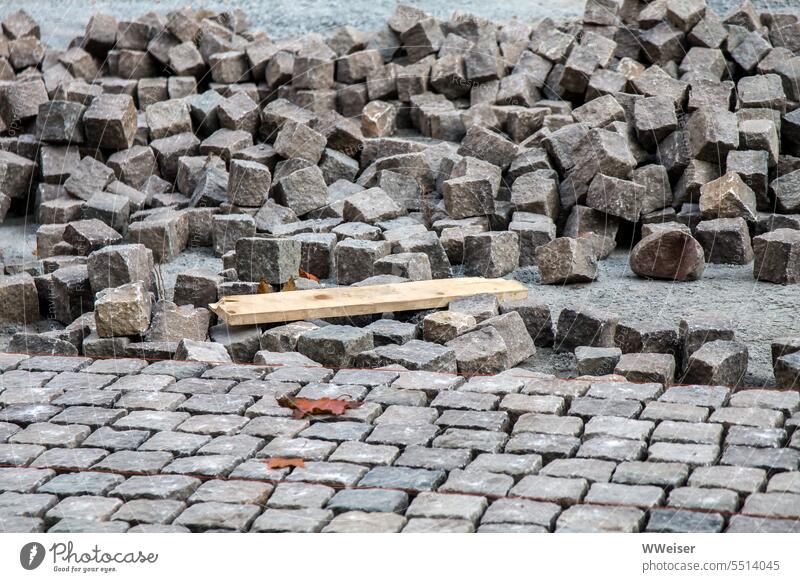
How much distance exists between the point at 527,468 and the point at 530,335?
290 centimetres

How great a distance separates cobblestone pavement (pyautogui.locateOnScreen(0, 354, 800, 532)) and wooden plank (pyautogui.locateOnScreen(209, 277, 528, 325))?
127 centimetres

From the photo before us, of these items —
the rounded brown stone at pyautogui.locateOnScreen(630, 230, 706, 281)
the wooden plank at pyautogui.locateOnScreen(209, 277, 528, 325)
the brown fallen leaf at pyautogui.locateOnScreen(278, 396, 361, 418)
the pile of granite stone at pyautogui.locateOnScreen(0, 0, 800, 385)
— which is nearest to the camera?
the brown fallen leaf at pyautogui.locateOnScreen(278, 396, 361, 418)

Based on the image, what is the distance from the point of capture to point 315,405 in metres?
5.97

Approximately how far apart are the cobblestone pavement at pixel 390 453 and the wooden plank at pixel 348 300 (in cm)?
127

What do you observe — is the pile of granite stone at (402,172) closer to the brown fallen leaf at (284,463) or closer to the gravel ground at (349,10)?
the gravel ground at (349,10)

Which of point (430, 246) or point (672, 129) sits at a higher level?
point (672, 129)

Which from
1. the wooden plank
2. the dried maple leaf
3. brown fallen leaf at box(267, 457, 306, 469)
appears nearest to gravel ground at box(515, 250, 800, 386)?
the wooden plank

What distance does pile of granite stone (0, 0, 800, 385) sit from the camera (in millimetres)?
7727

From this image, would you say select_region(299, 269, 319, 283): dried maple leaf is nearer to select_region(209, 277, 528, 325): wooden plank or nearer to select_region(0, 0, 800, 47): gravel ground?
select_region(209, 277, 528, 325): wooden plank

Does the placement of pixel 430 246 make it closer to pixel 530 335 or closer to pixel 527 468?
pixel 530 335

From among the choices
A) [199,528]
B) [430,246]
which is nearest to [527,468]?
[199,528]

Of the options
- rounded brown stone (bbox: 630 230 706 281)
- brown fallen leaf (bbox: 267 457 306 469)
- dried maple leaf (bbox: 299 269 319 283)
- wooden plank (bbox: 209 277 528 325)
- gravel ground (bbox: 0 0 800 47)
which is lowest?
dried maple leaf (bbox: 299 269 319 283)

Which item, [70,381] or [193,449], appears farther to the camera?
[70,381]

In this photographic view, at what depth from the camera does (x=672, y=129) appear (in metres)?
10.7
